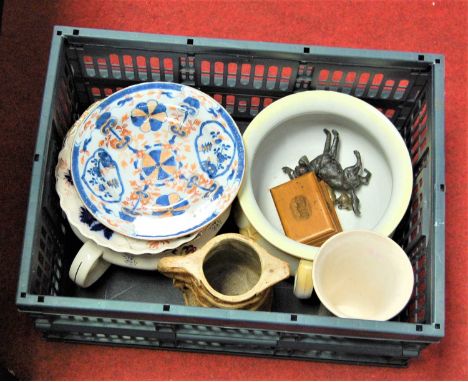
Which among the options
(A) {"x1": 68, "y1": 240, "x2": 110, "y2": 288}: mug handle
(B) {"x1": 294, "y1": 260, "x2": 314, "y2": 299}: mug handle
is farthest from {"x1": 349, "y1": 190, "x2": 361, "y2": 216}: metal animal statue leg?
(A) {"x1": 68, "y1": 240, "x2": 110, "y2": 288}: mug handle

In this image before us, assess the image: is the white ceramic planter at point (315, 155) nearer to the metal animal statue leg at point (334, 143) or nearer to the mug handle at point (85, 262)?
the metal animal statue leg at point (334, 143)

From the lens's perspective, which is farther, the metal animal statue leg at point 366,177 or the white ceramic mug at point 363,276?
the metal animal statue leg at point 366,177

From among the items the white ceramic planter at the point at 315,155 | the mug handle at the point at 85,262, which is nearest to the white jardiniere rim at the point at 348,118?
the white ceramic planter at the point at 315,155

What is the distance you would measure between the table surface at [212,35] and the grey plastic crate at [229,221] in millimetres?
29

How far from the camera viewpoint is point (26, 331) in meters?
0.89

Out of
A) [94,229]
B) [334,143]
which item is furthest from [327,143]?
[94,229]

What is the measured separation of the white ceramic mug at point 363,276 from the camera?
750mm

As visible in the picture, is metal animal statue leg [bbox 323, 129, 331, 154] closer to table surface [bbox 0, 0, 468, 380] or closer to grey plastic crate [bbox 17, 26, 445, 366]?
grey plastic crate [bbox 17, 26, 445, 366]

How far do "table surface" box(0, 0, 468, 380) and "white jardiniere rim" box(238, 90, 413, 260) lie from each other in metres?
0.19

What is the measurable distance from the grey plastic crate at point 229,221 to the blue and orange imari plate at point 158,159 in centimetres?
3

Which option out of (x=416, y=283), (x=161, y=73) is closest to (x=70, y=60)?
(x=161, y=73)

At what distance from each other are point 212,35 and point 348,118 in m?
0.30

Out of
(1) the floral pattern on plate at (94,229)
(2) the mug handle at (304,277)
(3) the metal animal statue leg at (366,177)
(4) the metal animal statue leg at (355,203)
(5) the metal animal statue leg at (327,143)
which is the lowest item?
(2) the mug handle at (304,277)

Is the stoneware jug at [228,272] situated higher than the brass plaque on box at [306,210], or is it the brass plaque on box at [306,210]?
the brass plaque on box at [306,210]
